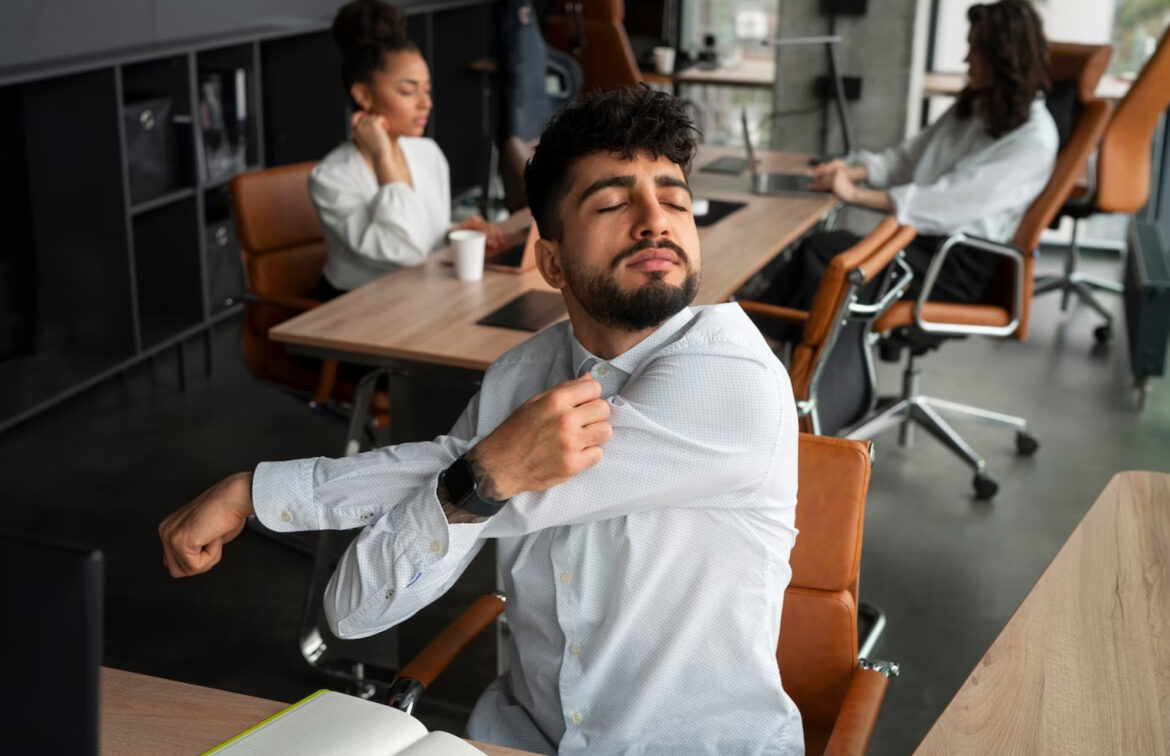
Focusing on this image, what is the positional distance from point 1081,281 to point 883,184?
161 centimetres

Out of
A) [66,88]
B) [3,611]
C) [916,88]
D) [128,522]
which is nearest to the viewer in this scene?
[3,611]

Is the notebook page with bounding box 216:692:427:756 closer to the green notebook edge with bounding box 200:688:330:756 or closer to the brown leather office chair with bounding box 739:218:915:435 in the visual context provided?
the green notebook edge with bounding box 200:688:330:756

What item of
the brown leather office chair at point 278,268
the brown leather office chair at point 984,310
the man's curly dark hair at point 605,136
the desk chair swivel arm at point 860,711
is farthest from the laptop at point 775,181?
the desk chair swivel arm at point 860,711

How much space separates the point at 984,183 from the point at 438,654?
2761 mm

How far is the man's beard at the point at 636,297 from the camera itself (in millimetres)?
1602

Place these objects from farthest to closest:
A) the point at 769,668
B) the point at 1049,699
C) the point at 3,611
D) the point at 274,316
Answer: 1. the point at 274,316
2. the point at 769,668
3. the point at 1049,699
4. the point at 3,611

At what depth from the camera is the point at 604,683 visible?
1.59 meters

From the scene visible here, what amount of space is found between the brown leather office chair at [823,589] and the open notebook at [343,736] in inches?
16.4

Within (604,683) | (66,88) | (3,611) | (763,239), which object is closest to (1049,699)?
(604,683)

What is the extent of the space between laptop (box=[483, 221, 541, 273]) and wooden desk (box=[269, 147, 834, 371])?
0.03 metres

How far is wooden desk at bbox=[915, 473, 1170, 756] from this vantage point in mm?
1296

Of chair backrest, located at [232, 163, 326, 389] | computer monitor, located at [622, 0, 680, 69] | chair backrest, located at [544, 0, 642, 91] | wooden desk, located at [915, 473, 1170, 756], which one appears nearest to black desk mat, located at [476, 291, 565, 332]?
chair backrest, located at [232, 163, 326, 389]

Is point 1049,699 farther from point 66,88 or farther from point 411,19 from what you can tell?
point 411,19

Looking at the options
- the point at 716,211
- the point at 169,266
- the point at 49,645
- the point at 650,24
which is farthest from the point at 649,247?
the point at 650,24
